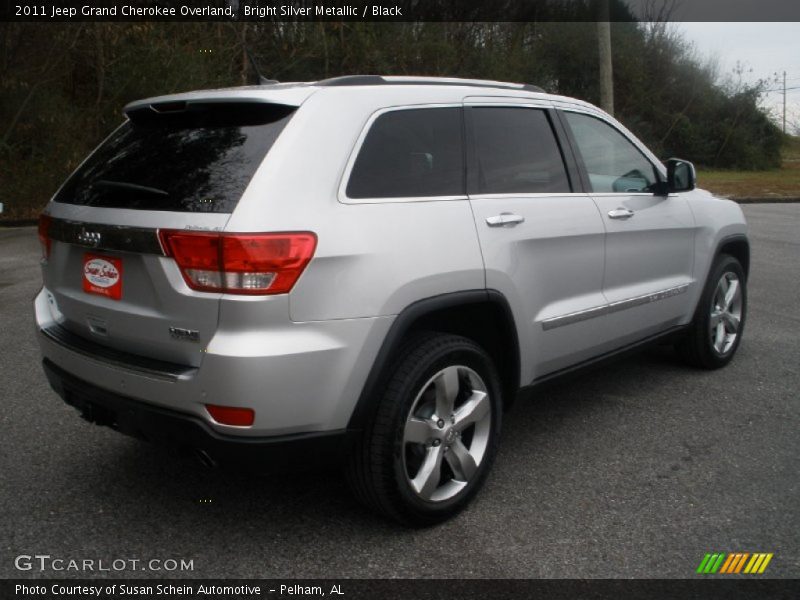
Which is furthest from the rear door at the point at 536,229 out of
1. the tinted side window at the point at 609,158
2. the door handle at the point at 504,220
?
the tinted side window at the point at 609,158

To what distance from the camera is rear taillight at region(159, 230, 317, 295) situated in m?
2.62

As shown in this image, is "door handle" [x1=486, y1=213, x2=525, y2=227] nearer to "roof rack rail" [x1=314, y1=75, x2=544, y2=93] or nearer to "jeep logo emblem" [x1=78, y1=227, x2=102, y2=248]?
"roof rack rail" [x1=314, y1=75, x2=544, y2=93]

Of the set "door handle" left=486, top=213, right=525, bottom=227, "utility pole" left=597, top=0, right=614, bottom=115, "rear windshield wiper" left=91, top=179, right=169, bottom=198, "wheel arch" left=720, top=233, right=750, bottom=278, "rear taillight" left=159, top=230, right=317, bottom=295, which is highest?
"utility pole" left=597, top=0, right=614, bottom=115

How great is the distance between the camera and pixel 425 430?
309cm

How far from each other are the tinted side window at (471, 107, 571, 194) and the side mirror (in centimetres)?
98

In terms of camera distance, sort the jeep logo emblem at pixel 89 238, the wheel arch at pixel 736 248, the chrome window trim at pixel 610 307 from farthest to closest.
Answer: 1. the wheel arch at pixel 736 248
2. the chrome window trim at pixel 610 307
3. the jeep logo emblem at pixel 89 238

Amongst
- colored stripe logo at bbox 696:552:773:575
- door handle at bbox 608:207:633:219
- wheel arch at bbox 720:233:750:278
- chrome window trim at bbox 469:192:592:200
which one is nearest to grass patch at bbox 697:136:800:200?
wheel arch at bbox 720:233:750:278

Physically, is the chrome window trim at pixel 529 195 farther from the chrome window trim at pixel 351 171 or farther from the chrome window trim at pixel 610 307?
the chrome window trim at pixel 610 307

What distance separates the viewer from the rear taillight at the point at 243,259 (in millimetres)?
2615

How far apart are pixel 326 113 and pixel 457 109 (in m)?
0.77

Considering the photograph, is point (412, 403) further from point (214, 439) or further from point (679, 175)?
point (679, 175)

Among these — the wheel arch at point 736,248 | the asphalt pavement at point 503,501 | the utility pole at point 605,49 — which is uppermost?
the utility pole at point 605,49

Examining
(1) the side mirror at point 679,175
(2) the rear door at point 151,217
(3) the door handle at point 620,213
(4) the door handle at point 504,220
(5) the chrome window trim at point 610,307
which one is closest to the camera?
(2) the rear door at point 151,217
